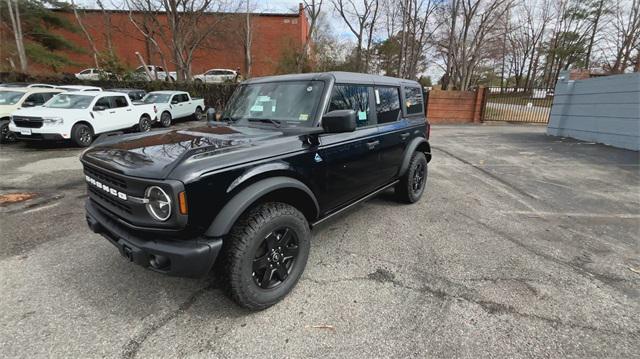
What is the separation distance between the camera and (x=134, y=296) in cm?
253

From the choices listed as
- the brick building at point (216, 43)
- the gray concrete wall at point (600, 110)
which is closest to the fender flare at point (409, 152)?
the gray concrete wall at point (600, 110)

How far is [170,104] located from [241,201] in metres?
14.8

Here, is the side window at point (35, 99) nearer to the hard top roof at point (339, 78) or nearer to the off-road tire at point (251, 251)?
the hard top roof at point (339, 78)

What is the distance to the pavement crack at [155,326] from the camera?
201 cm

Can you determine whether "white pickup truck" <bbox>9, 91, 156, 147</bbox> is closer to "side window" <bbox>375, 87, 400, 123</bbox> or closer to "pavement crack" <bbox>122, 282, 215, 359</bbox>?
"pavement crack" <bbox>122, 282, 215, 359</bbox>

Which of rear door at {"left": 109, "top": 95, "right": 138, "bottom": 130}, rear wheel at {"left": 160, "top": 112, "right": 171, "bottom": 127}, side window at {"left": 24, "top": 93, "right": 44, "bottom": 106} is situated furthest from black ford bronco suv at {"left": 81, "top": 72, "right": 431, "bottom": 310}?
rear wheel at {"left": 160, "top": 112, "right": 171, "bottom": 127}

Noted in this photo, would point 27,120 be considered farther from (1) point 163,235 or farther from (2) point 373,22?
(2) point 373,22

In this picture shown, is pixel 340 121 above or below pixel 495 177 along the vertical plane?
above

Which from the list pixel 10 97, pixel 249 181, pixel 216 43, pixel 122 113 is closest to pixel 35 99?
pixel 10 97

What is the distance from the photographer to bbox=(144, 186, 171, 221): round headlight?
1.90 metres

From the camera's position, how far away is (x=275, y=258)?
8.14 ft

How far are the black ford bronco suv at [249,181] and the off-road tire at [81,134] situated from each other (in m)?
7.68

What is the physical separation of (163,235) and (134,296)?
3.04 ft

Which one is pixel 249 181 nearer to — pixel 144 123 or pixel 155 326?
pixel 155 326
